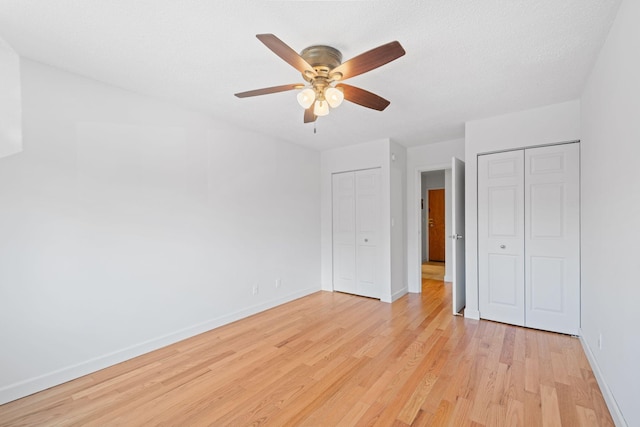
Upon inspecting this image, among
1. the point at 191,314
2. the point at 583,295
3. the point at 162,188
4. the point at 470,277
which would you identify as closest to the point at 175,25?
the point at 162,188

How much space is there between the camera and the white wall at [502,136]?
9.55ft

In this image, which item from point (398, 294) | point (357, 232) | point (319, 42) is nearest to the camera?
point (319, 42)

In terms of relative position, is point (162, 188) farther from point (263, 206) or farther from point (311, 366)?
point (311, 366)

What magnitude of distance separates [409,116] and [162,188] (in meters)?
2.78

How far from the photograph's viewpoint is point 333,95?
1901 mm

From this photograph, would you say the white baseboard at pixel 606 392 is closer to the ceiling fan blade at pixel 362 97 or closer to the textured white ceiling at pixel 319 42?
the textured white ceiling at pixel 319 42

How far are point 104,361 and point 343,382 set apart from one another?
202cm

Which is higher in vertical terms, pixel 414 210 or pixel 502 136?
pixel 502 136

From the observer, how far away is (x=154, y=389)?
212cm

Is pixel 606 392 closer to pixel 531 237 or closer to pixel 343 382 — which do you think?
pixel 531 237

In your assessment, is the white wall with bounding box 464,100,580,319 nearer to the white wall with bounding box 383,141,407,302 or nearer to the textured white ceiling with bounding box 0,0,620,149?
the textured white ceiling with bounding box 0,0,620,149

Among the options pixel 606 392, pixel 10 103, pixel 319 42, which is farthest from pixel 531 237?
pixel 10 103

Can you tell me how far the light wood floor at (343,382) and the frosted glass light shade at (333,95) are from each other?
207cm

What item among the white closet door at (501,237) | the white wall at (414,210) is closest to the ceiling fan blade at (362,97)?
the white closet door at (501,237)
